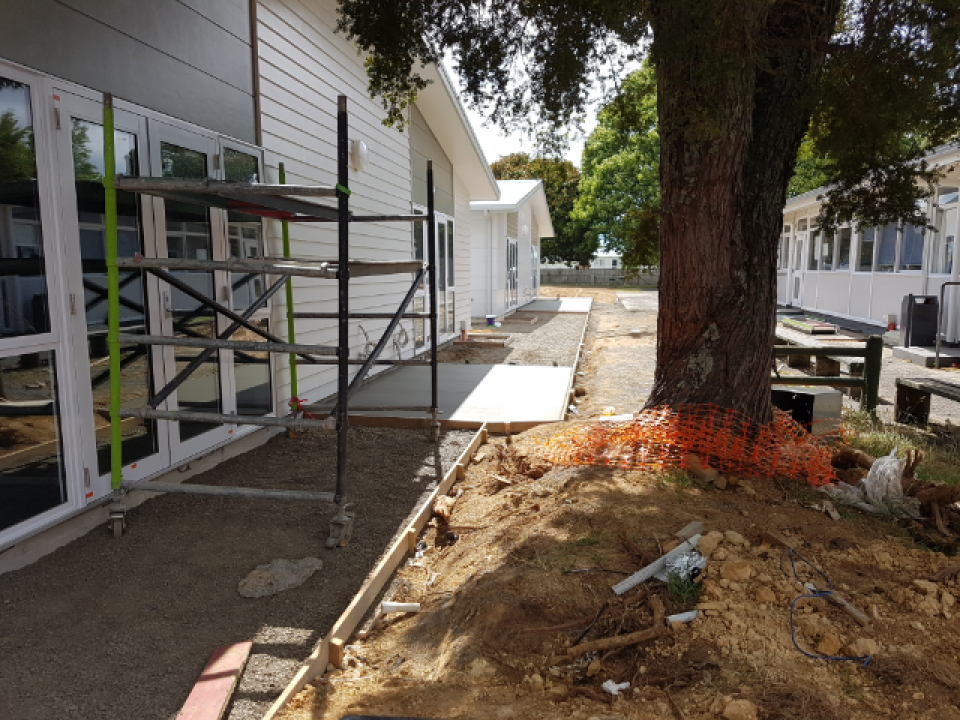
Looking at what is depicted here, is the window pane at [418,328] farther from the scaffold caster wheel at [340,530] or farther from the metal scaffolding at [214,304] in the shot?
the scaffold caster wheel at [340,530]

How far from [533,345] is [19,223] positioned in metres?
12.2

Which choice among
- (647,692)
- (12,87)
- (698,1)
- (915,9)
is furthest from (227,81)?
(647,692)

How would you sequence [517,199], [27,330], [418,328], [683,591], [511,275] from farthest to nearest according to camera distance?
[511,275]
[517,199]
[418,328]
[27,330]
[683,591]

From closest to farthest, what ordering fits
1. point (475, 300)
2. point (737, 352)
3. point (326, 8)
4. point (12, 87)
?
point (12, 87) → point (737, 352) → point (326, 8) → point (475, 300)

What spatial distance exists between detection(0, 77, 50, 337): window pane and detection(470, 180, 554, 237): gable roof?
1657 centimetres

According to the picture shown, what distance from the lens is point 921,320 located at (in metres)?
12.1

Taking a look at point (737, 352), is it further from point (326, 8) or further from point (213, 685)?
point (326, 8)

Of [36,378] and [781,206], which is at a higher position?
[781,206]

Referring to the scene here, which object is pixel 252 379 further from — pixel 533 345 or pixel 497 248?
pixel 497 248

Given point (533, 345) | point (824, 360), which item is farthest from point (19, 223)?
point (533, 345)

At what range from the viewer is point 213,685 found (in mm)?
2863

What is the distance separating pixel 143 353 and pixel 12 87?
1.81 metres

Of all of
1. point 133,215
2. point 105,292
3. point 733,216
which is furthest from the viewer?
point 733,216

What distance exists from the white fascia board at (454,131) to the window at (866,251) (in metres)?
9.19
